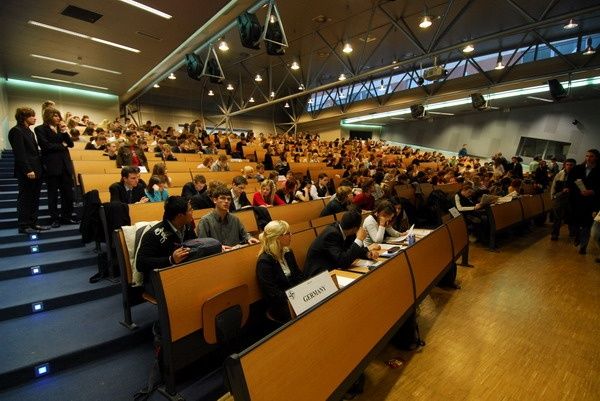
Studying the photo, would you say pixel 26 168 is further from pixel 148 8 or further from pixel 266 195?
pixel 148 8

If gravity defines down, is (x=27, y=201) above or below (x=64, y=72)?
below

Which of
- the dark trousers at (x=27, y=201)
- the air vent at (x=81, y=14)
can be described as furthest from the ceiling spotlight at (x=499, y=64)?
the dark trousers at (x=27, y=201)

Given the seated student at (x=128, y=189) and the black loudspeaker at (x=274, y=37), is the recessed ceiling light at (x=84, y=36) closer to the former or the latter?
the black loudspeaker at (x=274, y=37)

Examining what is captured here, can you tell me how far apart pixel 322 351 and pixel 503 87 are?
13.4 m

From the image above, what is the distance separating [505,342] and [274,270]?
81.1 inches

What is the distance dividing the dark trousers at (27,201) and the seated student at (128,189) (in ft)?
3.29

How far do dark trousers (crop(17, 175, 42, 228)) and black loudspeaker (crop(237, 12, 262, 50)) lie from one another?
439cm

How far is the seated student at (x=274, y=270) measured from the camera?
2.25m

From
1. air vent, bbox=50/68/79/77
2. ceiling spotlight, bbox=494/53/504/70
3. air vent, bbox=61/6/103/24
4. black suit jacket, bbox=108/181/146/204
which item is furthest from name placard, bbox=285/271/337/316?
air vent, bbox=50/68/79/77

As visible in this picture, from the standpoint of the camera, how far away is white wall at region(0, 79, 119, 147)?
12.2 metres

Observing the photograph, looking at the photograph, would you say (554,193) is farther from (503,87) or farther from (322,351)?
(503,87)

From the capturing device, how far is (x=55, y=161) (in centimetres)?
413

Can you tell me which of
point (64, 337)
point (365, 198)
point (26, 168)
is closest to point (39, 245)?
point (26, 168)

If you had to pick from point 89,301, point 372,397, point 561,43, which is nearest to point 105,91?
point 89,301
